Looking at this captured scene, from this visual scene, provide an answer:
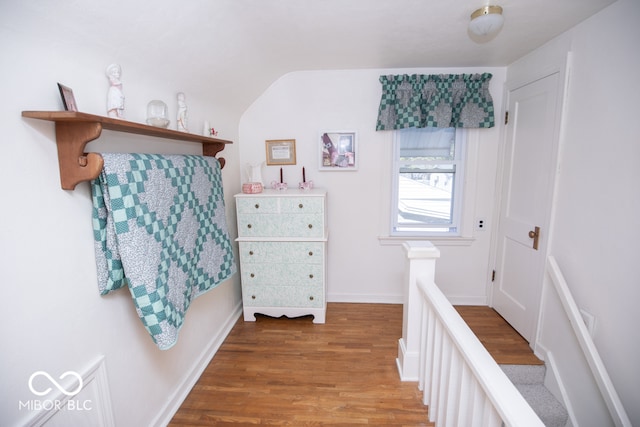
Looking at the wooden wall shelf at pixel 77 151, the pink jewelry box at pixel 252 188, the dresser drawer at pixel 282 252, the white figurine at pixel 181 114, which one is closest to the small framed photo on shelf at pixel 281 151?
the pink jewelry box at pixel 252 188

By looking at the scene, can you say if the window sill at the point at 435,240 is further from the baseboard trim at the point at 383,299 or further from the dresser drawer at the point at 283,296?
the dresser drawer at the point at 283,296

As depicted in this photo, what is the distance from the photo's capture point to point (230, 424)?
159 centimetres

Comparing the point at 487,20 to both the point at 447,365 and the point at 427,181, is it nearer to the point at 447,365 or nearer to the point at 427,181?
the point at 427,181

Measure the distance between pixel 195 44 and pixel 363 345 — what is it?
2.39 meters

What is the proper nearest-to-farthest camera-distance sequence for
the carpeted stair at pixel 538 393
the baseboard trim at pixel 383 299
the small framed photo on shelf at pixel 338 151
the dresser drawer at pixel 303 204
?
the carpeted stair at pixel 538 393 < the dresser drawer at pixel 303 204 < the small framed photo on shelf at pixel 338 151 < the baseboard trim at pixel 383 299

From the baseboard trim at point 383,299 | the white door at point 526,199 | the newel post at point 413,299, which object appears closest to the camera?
the newel post at point 413,299

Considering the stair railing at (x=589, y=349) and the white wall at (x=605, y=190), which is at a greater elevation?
the white wall at (x=605, y=190)

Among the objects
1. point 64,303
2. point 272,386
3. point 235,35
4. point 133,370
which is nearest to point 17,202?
point 64,303

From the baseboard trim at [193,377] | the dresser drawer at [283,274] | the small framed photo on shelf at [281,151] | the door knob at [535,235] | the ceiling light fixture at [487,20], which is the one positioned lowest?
the baseboard trim at [193,377]

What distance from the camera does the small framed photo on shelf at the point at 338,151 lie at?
2.76m

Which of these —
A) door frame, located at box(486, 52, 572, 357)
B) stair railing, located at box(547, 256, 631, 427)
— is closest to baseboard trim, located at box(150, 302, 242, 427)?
stair railing, located at box(547, 256, 631, 427)

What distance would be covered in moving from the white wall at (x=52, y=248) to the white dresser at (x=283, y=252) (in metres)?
1.08

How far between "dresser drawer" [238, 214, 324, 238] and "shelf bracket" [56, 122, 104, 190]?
4.71ft

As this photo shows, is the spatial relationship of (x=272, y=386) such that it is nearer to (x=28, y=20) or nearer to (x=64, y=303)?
(x=64, y=303)
